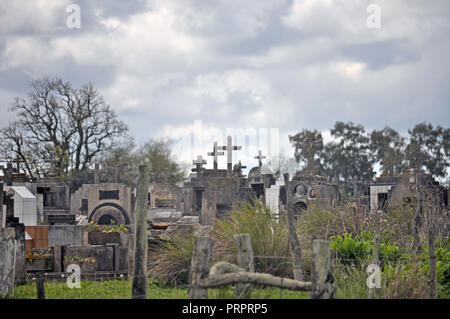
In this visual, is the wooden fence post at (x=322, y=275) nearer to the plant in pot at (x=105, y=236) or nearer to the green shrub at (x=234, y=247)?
the green shrub at (x=234, y=247)

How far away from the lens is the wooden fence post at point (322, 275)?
776 centimetres

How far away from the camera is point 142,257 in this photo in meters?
9.59

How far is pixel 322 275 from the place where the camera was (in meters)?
7.79

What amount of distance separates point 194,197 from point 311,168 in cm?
1003

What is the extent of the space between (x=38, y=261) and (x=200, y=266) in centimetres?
794

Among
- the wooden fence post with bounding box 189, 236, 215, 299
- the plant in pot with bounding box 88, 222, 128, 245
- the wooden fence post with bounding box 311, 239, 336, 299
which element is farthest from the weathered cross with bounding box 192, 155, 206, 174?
the wooden fence post with bounding box 311, 239, 336, 299

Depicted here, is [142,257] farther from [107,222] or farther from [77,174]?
[77,174]

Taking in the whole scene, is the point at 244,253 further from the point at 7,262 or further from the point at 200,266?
the point at 7,262

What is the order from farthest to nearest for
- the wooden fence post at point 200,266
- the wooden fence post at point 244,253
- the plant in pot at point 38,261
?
the plant in pot at point 38,261, the wooden fence post at point 244,253, the wooden fence post at point 200,266

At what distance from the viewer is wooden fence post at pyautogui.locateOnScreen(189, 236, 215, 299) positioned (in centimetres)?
799

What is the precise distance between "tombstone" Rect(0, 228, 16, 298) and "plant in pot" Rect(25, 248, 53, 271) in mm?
3704

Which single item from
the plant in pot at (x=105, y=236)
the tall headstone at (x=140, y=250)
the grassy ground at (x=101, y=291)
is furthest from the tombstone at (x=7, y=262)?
the plant in pot at (x=105, y=236)

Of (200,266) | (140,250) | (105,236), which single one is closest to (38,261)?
(105,236)

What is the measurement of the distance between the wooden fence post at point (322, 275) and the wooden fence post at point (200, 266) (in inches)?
56.0
